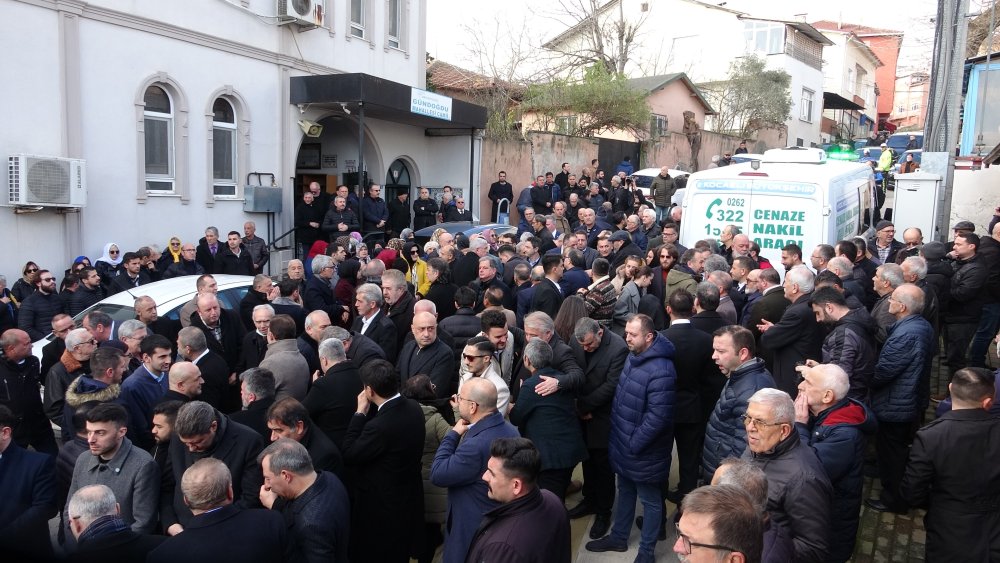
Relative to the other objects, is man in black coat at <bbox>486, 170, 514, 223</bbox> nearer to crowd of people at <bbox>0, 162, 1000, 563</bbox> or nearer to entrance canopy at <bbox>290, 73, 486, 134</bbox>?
entrance canopy at <bbox>290, 73, 486, 134</bbox>

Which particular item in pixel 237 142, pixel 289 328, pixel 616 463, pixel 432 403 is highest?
pixel 237 142

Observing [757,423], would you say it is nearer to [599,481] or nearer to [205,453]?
[599,481]

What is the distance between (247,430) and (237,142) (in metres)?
10.9

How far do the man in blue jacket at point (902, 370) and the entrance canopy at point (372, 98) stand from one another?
1045cm

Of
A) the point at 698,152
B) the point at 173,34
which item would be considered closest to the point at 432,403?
the point at 173,34

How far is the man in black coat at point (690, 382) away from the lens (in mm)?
5426

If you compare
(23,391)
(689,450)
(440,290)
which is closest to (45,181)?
(23,391)

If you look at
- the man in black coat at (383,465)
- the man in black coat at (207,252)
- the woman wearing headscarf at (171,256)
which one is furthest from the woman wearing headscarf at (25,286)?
the man in black coat at (383,465)

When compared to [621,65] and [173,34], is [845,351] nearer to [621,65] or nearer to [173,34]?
[173,34]

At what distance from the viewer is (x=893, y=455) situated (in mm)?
6020

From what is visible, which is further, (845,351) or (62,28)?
(62,28)

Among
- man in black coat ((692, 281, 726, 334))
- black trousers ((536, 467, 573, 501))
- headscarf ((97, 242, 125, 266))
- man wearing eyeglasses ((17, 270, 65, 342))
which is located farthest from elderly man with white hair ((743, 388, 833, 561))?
headscarf ((97, 242, 125, 266))

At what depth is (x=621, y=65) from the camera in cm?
3231

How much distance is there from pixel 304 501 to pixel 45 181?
29.4 feet
